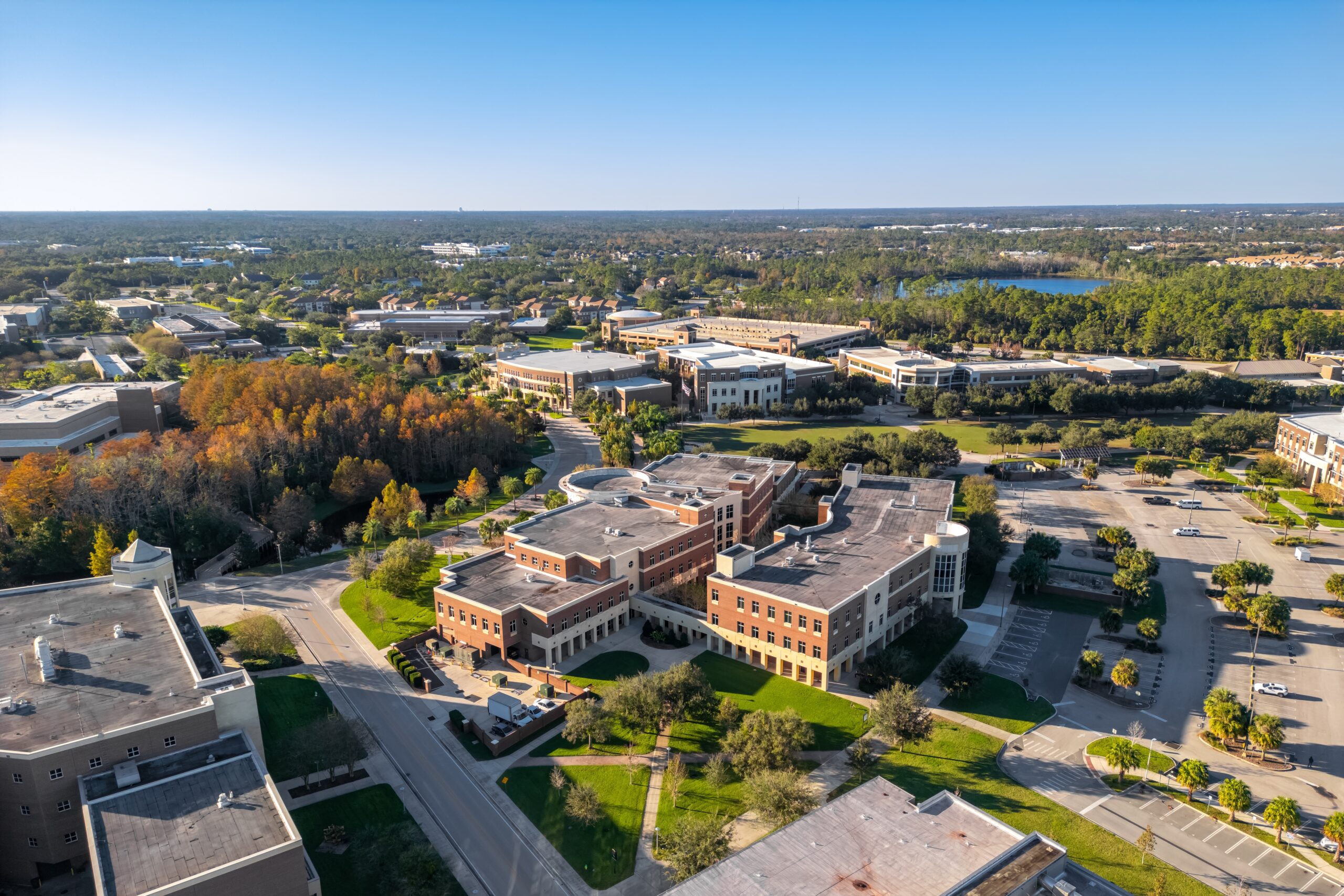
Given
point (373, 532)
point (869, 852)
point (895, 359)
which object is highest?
point (895, 359)

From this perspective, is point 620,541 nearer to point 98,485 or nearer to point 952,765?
point 952,765

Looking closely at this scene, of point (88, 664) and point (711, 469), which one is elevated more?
point (88, 664)

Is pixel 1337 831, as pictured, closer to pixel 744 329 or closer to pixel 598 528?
pixel 598 528

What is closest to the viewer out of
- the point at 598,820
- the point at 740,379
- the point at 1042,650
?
the point at 598,820

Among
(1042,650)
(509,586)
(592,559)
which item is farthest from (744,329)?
(509,586)

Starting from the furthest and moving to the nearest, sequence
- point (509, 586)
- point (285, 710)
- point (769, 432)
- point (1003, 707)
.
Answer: point (769, 432), point (509, 586), point (1003, 707), point (285, 710)

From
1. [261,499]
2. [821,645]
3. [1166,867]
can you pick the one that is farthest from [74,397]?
[1166,867]

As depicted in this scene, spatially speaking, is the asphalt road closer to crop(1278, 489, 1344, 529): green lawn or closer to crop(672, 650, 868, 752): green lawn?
crop(672, 650, 868, 752): green lawn

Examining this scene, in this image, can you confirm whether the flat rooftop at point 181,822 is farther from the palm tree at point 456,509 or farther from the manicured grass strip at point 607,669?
the palm tree at point 456,509
